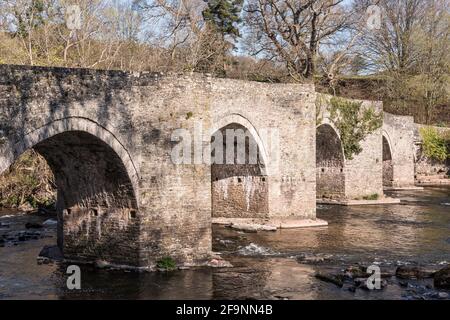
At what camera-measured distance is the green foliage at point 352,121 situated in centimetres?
2361

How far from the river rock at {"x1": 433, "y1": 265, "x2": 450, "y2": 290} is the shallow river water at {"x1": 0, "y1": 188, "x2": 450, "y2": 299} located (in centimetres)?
15

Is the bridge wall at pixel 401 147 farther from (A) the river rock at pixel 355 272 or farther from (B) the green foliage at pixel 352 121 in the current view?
(A) the river rock at pixel 355 272

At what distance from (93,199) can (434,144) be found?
28626mm

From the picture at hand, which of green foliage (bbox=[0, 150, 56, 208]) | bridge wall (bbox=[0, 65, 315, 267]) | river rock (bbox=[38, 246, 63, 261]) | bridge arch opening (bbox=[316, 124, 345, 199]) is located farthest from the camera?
bridge arch opening (bbox=[316, 124, 345, 199])

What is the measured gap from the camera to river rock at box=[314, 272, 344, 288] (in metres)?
11.7

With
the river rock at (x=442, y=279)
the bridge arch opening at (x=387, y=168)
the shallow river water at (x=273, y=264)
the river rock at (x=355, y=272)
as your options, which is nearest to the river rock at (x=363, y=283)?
the shallow river water at (x=273, y=264)

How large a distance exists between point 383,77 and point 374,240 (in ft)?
90.9

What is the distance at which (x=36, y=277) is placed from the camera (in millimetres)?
12016

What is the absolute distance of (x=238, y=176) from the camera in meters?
19.1

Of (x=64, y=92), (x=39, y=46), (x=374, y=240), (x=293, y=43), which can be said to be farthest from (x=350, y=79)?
(x=64, y=92)

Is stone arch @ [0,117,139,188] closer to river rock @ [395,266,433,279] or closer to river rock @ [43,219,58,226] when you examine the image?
river rock @ [395,266,433,279]

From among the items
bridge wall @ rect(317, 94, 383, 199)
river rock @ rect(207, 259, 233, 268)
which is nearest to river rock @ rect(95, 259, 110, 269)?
river rock @ rect(207, 259, 233, 268)

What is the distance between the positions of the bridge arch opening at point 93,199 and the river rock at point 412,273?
219 inches

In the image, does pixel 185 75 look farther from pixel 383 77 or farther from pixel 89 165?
pixel 383 77
